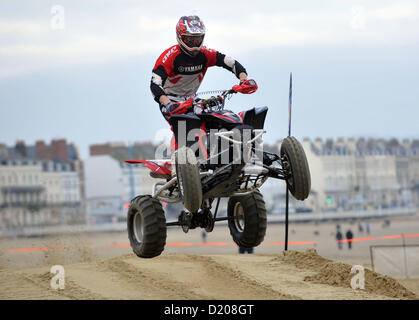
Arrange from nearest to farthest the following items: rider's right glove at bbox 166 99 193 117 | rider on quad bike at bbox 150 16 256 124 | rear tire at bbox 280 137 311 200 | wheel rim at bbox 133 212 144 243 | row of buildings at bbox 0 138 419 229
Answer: rear tire at bbox 280 137 311 200, rider's right glove at bbox 166 99 193 117, rider on quad bike at bbox 150 16 256 124, wheel rim at bbox 133 212 144 243, row of buildings at bbox 0 138 419 229

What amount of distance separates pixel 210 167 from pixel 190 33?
2.49m

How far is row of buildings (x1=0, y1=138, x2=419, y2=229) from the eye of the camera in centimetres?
8939

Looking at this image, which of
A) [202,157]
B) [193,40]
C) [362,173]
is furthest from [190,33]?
[362,173]

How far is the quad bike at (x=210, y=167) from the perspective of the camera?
37.4 ft

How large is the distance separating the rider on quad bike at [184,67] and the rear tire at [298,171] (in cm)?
162

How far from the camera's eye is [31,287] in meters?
15.6

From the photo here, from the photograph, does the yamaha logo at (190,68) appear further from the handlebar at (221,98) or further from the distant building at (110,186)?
the distant building at (110,186)

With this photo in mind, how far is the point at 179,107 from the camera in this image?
12.2 meters

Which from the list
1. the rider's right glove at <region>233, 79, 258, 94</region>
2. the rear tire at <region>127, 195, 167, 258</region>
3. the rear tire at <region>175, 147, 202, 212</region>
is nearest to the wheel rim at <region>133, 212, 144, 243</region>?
the rear tire at <region>127, 195, 167, 258</region>

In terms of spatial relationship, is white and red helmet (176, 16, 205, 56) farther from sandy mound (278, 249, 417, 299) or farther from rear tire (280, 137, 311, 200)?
sandy mound (278, 249, 417, 299)

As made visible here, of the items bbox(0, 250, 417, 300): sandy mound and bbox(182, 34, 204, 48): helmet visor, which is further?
bbox(0, 250, 417, 300): sandy mound

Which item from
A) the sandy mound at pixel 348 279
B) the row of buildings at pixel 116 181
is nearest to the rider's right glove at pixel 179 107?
the sandy mound at pixel 348 279

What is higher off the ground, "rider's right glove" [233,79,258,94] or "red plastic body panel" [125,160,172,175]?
"rider's right glove" [233,79,258,94]

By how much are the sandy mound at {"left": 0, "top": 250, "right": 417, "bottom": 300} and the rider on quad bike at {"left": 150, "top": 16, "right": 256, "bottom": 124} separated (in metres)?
4.29
